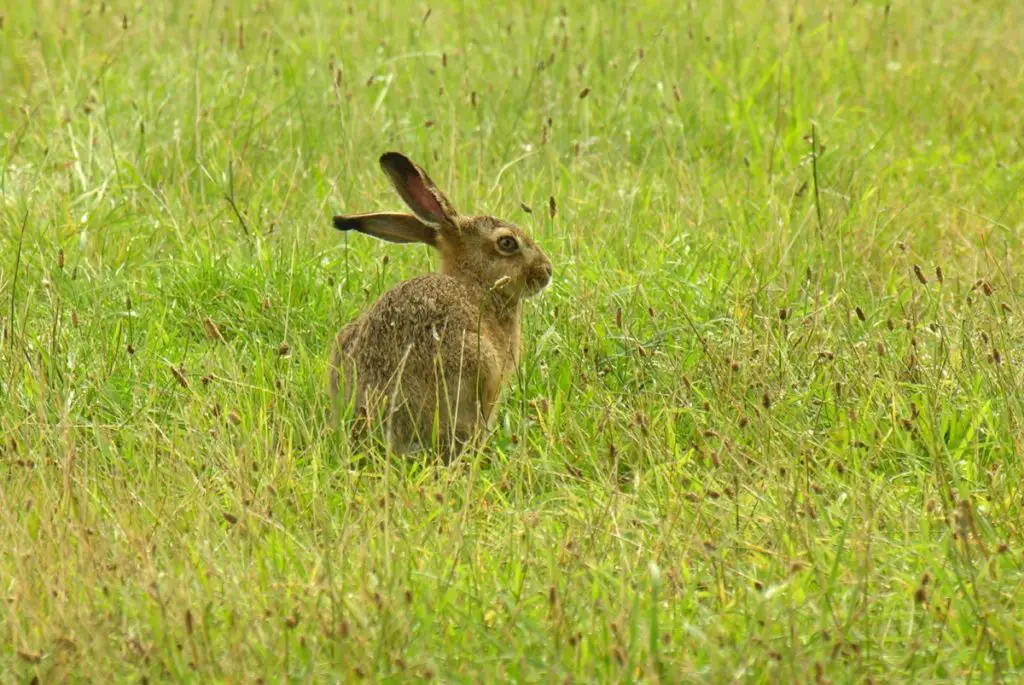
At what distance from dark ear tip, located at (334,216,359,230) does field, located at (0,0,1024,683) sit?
44cm

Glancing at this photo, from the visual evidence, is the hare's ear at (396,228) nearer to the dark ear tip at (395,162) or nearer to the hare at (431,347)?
the hare at (431,347)

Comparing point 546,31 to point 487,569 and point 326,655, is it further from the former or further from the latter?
point 326,655

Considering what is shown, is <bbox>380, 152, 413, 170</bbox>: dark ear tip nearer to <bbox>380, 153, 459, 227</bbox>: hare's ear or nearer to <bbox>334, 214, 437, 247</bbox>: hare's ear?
<bbox>380, 153, 459, 227</bbox>: hare's ear

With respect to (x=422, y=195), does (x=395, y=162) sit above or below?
above

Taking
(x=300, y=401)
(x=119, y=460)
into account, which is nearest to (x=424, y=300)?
(x=300, y=401)

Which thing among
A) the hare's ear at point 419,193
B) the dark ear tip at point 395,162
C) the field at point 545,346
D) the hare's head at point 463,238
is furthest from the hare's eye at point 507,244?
the dark ear tip at point 395,162

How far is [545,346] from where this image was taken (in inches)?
240

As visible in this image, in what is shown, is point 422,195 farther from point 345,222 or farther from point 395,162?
point 345,222

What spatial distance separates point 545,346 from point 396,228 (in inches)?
25.8

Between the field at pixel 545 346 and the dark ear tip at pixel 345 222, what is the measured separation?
17.5 inches

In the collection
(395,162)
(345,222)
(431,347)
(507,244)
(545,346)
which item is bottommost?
(545,346)

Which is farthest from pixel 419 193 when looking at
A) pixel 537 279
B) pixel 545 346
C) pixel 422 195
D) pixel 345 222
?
pixel 545 346

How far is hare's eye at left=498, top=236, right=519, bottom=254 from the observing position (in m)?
6.07

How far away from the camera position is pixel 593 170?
7.95 meters
